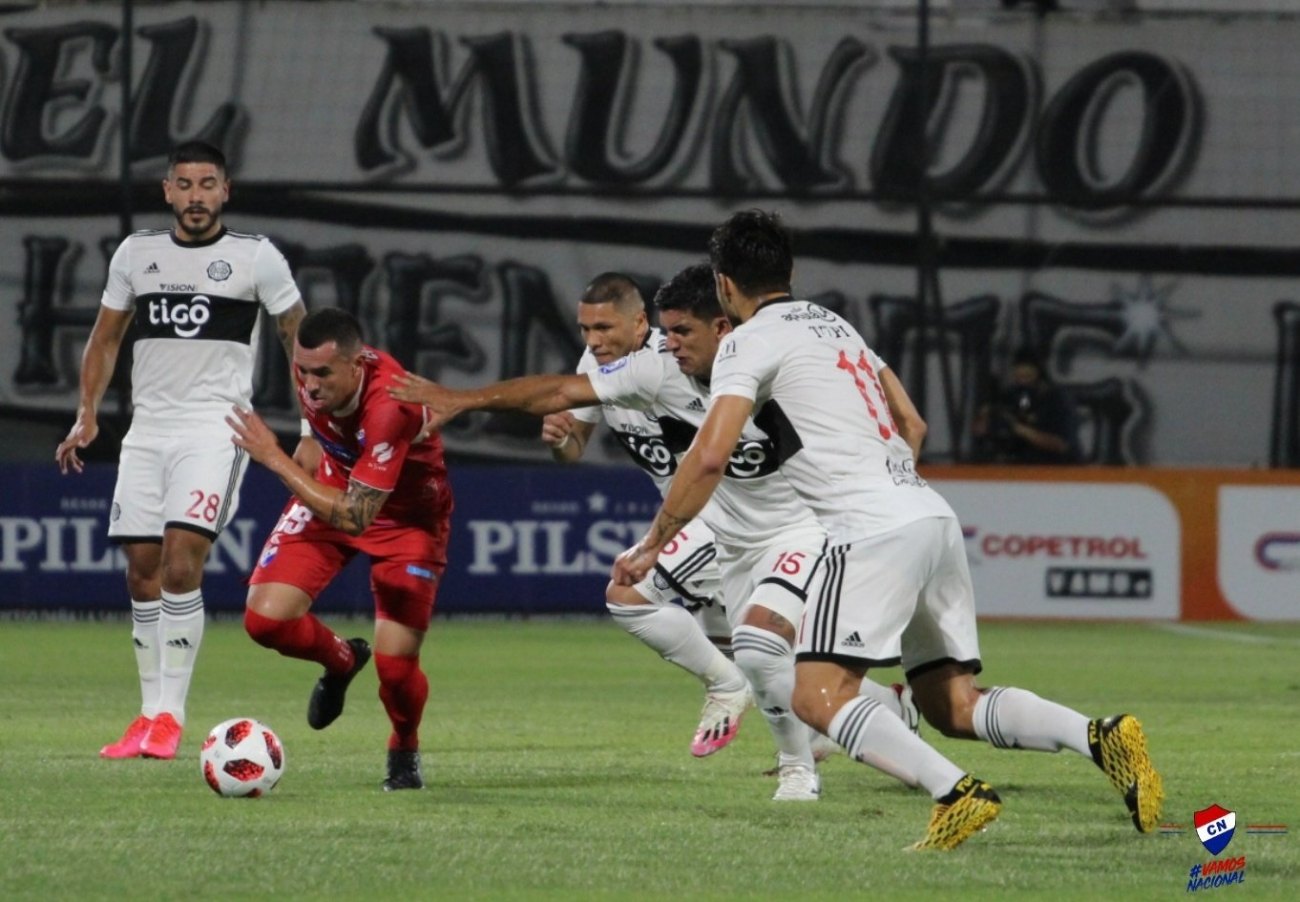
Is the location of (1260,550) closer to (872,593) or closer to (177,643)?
(177,643)

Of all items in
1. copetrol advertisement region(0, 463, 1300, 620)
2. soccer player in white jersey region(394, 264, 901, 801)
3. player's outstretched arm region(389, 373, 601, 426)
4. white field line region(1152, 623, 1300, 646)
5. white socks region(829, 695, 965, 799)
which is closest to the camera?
white socks region(829, 695, 965, 799)

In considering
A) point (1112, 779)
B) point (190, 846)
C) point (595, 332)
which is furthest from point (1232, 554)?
point (190, 846)

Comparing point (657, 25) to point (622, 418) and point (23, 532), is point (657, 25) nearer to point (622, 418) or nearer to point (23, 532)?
point (23, 532)

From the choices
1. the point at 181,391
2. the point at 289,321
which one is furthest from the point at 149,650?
the point at 289,321

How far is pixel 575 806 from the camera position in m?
7.46

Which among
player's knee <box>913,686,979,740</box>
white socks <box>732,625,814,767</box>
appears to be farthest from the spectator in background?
player's knee <box>913,686,979,740</box>

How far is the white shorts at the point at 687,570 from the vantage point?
946 centimetres

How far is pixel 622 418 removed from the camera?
369 inches

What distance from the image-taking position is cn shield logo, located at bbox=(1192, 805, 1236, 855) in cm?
646

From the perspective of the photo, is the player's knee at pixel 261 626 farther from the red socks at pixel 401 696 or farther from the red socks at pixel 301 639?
the red socks at pixel 401 696

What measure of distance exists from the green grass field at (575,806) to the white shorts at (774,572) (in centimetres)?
65

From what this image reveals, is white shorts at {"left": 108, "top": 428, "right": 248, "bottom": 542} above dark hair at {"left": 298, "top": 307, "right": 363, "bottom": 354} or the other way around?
the other way around

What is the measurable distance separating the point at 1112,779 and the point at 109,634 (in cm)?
1031

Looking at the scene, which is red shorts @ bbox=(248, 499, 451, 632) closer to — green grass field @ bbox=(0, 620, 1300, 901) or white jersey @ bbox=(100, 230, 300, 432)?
green grass field @ bbox=(0, 620, 1300, 901)
